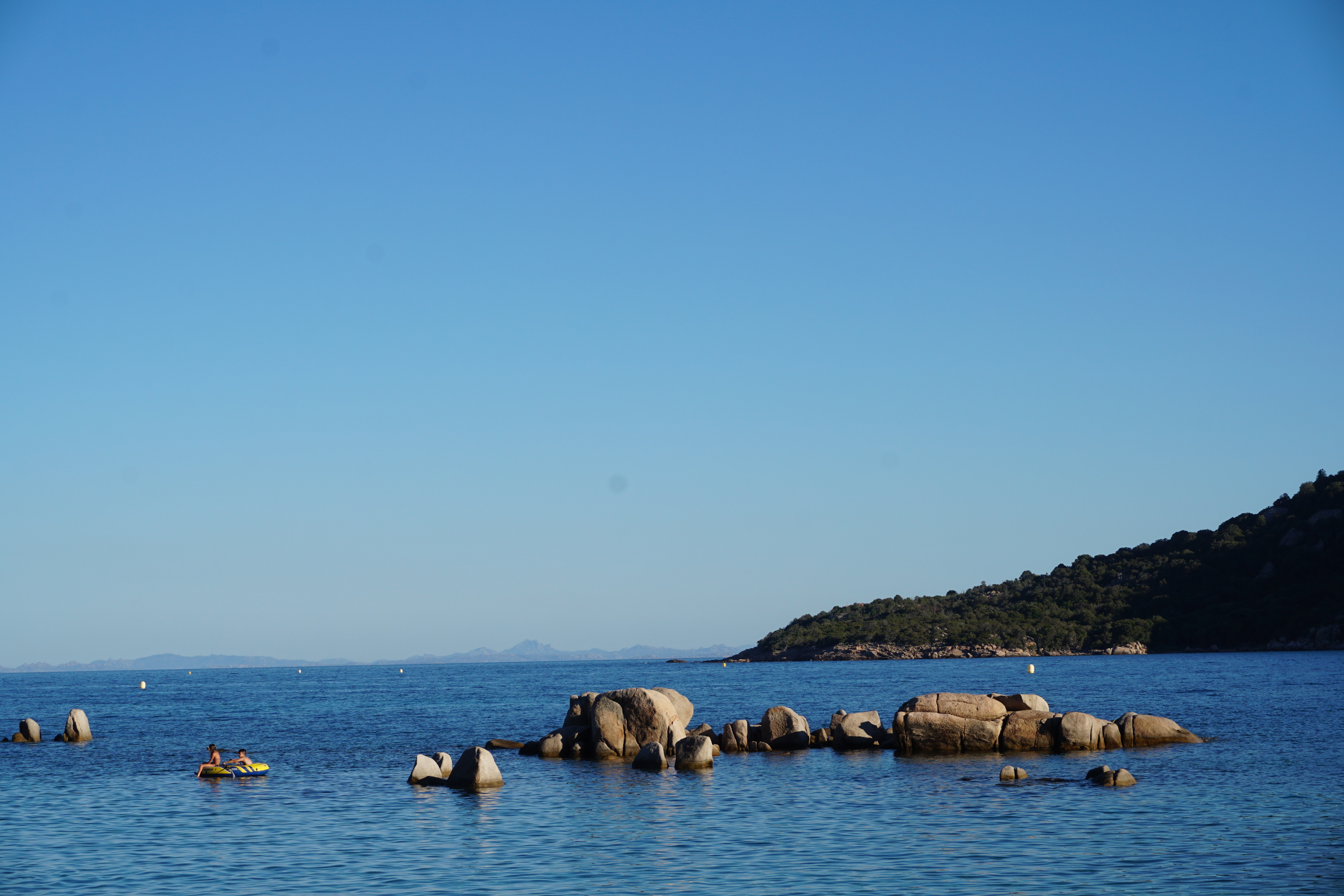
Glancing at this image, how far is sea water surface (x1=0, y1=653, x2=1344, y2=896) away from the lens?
977 inches

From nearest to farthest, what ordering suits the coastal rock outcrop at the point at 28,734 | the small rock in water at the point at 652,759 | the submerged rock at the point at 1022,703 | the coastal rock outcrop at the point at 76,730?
the small rock in water at the point at 652,759 < the submerged rock at the point at 1022,703 < the coastal rock outcrop at the point at 28,734 < the coastal rock outcrop at the point at 76,730

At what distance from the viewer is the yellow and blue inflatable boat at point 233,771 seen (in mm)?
44688

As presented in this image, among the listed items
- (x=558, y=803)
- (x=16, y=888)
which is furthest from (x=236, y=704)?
(x=16, y=888)

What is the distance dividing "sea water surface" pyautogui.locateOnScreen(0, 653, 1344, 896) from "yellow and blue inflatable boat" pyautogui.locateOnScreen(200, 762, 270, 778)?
47 cm

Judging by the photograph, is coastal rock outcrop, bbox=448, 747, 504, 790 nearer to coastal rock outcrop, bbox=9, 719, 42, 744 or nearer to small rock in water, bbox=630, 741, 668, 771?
small rock in water, bbox=630, 741, 668, 771

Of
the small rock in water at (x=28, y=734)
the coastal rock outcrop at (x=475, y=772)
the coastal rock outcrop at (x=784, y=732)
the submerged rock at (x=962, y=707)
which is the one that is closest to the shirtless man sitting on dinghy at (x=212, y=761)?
the coastal rock outcrop at (x=475, y=772)

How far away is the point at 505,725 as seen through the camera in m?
72.9

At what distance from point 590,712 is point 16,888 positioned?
89.9 ft

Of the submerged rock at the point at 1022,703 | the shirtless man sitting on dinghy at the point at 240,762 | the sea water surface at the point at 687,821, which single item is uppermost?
the submerged rock at the point at 1022,703

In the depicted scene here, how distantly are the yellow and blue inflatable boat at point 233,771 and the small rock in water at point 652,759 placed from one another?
47.7ft

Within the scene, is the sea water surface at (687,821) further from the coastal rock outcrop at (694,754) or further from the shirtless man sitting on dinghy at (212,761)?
the shirtless man sitting on dinghy at (212,761)

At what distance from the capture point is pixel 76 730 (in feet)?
214

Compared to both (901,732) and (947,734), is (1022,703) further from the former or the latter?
(901,732)

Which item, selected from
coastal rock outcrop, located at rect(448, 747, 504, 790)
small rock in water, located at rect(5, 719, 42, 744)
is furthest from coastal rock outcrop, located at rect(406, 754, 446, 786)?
small rock in water, located at rect(5, 719, 42, 744)
